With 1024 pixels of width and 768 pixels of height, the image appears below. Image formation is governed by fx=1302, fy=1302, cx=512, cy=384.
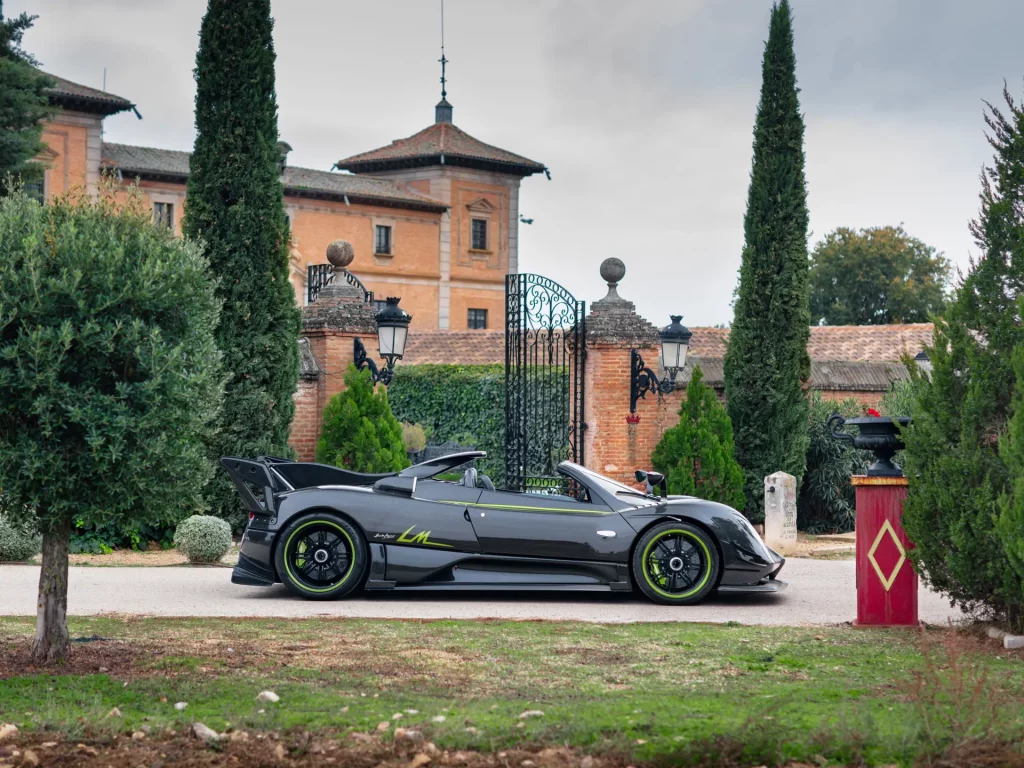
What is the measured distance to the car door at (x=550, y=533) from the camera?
10250 mm

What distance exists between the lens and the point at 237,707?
19.1 feet

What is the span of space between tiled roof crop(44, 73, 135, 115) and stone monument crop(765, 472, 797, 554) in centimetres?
3625

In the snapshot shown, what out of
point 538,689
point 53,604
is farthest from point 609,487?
point 53,604

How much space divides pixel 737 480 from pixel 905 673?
10710 millimetres

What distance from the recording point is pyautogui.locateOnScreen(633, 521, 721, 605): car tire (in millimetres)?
10281

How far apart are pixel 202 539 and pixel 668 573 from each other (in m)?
5.62

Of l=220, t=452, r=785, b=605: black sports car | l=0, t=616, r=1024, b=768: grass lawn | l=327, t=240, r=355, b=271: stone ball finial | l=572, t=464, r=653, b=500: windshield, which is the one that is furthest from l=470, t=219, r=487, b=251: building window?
l=0, t=616, r=1024, b=768: grass lawn

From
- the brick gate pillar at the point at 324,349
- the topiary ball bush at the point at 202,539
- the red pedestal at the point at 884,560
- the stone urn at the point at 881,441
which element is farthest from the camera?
the brick gate pillar at the point at 324,349

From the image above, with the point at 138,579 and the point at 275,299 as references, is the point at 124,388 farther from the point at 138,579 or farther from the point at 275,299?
the point at 275,299

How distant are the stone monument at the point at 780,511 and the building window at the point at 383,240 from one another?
41.6m

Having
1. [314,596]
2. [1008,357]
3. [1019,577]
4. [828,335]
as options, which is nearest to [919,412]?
[1008,357]

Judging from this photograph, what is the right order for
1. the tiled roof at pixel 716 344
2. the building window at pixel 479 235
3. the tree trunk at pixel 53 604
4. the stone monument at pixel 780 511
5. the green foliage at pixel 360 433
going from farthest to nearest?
the building window at pixel 479 235
the tiled roof at pixel 716 344
the stone monument at pixel 780 511
the green foliage at pixel 360 433
the tree trunk at pixel 53 604

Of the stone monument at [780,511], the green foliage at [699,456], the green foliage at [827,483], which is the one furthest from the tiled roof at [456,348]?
the stone monument at [780,511]

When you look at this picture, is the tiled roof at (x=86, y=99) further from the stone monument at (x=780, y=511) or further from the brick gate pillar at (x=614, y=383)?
the stone monument at (x=780, y=511)
